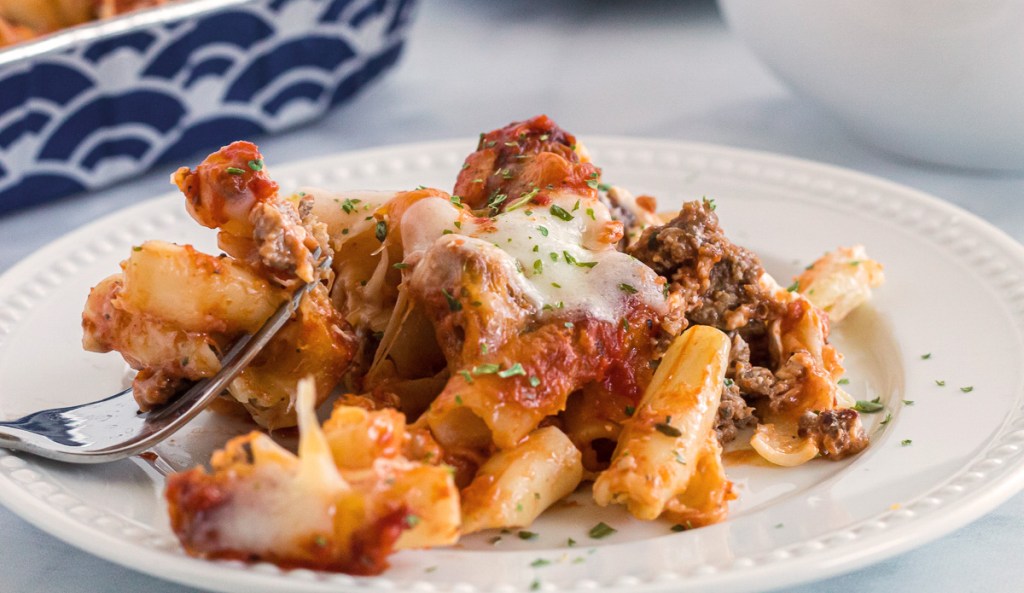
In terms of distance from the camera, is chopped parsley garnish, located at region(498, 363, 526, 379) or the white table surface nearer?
chopped parsley garnish, located at region(498, 363, 526, 379)

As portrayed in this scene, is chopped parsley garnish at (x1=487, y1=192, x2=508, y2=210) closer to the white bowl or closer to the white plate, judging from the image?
the white plate

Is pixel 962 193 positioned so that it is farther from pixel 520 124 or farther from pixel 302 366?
pixel 302 366

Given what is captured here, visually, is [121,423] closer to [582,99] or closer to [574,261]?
[574,261]

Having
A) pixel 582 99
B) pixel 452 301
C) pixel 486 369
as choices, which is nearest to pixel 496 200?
pixel 452 301

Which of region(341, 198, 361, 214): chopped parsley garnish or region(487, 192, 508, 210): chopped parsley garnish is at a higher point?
region(487, 192, 508, 210): chopped parsley garnish

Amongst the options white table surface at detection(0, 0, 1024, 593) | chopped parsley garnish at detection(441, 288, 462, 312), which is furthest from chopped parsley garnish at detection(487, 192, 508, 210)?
white table surface at detection(0, 0, 1024, 593)

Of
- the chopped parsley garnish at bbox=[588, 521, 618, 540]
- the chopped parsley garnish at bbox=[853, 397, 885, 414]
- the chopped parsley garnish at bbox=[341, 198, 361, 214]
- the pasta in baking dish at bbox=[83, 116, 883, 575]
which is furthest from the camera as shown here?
the chopped parsley garnish at bbox=[341, 198, 361, 214]

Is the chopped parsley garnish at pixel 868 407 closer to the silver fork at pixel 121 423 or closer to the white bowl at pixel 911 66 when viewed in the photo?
the silver fork at pixel 121 423
